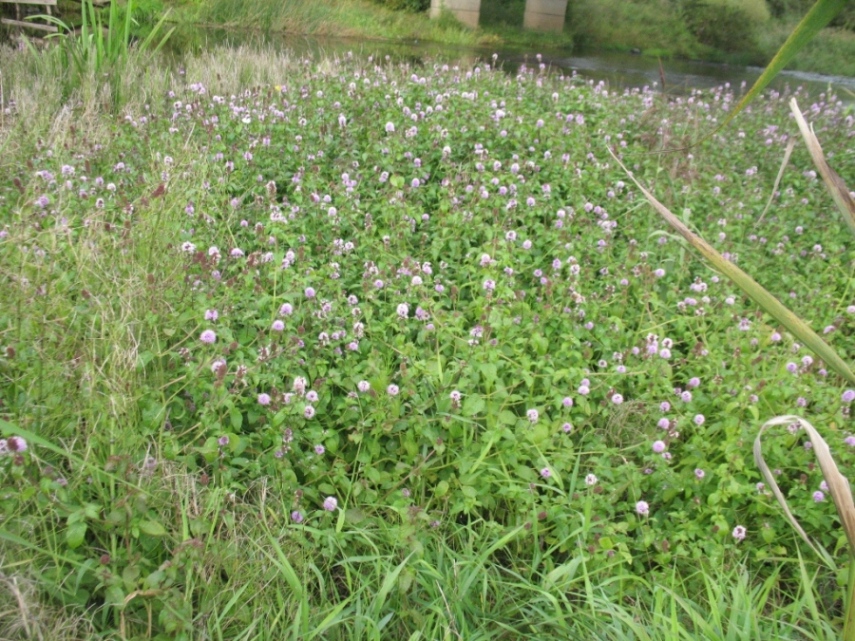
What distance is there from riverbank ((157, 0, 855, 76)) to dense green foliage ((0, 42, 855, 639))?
1717cm

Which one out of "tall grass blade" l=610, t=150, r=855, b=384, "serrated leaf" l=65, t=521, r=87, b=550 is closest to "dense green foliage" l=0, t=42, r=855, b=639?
"serrated leaf" l=65, t=521, r=87, b=550

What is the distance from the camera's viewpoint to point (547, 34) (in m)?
26.8

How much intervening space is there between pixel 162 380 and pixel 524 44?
2579 centimetres

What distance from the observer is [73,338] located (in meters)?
2.30

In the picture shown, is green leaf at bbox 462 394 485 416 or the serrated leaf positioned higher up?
green leaf at bbox 462 394 485 416

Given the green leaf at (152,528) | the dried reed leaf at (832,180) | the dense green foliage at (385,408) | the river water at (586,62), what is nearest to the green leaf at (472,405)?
the dense green foliage at (385,408)

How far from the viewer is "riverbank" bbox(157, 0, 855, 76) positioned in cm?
1973

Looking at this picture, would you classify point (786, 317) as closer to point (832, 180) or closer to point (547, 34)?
point (832, 180)

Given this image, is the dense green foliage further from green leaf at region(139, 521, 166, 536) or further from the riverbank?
the riverbank

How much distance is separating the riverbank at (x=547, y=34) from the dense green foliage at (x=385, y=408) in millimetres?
17166

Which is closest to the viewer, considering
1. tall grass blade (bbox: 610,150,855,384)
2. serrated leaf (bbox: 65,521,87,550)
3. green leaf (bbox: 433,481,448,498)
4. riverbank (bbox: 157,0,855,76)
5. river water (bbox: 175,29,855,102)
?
tall grass blade (bbox: 610,150,855,384)

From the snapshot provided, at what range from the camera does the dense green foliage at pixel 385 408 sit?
77.2 inches

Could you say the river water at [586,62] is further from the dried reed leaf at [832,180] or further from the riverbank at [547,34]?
the dried reed leaf at [832,180]

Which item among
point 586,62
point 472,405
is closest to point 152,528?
point 472,405
